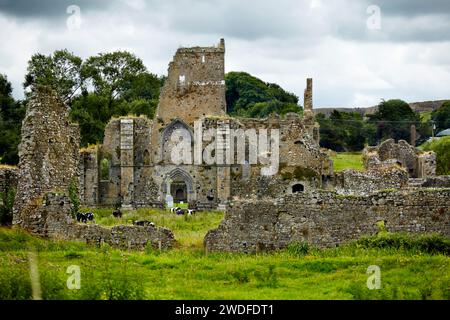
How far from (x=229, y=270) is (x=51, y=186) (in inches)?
349

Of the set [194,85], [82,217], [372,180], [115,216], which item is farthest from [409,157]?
[82,217]

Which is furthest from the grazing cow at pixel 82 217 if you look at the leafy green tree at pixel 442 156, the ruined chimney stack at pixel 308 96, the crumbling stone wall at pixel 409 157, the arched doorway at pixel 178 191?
the ruined chimney stack at pixel 308 96

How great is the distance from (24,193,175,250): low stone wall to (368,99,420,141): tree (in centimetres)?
8312

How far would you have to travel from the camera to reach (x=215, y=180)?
55.7 m

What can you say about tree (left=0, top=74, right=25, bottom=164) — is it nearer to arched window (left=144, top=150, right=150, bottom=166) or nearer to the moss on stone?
arched window (left=144, top=150, right=150, bottom=166)

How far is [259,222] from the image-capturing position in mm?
26516

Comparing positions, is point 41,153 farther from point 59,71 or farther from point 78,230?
point 59,71

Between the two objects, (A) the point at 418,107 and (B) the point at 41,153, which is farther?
(A) the point at 418,107

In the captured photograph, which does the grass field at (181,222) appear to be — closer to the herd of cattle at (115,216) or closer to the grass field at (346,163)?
the herd of cattle at (115,216)

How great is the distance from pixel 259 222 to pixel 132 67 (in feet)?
211

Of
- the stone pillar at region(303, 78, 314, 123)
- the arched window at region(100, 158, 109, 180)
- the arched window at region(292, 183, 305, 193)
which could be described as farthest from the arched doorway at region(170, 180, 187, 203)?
the arched window at region(292, 183, 305, 193)

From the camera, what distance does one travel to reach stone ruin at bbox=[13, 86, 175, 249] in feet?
88.5
